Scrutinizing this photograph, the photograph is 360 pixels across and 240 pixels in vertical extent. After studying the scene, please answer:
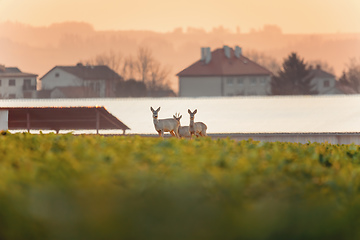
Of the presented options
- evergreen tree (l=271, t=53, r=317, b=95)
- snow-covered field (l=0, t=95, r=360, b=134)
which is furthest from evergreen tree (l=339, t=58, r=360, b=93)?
snow-covered field (l=0, t=95, r=360, b=134)

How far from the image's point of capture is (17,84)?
144125 millimetres

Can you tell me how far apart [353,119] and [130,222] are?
46.7 meters

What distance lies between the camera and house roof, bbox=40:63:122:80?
445ft

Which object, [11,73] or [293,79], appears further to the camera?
[11,73]

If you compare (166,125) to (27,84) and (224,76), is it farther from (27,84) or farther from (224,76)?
(27,84)

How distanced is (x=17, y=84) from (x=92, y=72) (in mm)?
14762

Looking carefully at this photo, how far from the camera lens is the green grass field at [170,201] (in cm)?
551

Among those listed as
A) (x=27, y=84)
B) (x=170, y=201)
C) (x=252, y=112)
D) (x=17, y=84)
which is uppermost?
(x=27, y=84)

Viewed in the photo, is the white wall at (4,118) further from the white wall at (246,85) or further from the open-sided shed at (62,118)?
the white wall at (246,85)

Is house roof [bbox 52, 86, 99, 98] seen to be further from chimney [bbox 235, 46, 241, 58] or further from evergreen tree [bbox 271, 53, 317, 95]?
evergreen tree [bbox 271, 53, 317, 95]

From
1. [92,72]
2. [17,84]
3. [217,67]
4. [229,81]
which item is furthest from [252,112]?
[17,84]

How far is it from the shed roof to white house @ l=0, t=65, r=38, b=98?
299 feet

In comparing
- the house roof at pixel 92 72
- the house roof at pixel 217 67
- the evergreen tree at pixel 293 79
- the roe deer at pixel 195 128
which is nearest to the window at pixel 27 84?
the house roof at pixel 92 72

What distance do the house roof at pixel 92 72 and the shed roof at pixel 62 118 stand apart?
84.8m
